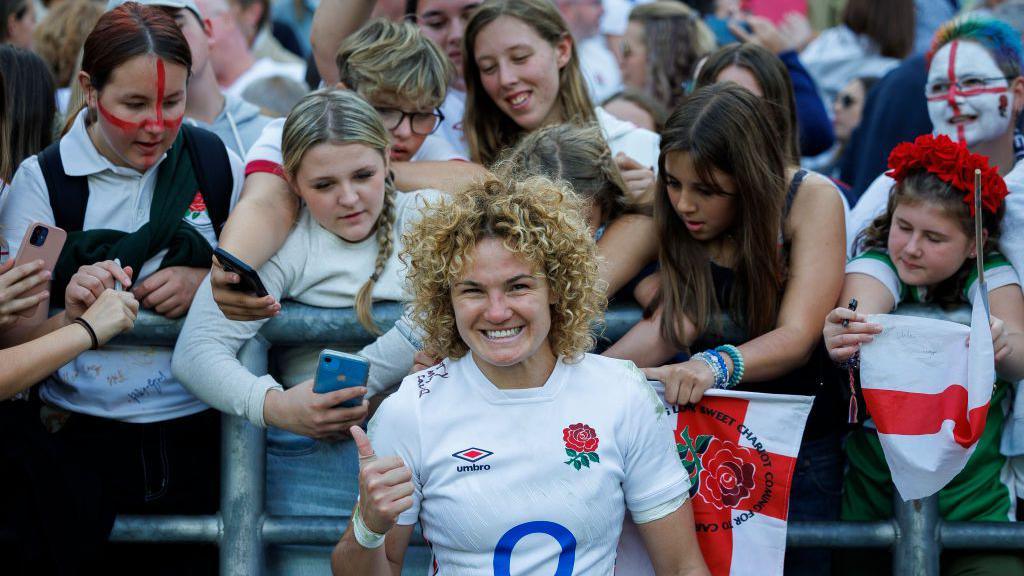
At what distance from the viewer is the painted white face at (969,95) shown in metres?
3.79

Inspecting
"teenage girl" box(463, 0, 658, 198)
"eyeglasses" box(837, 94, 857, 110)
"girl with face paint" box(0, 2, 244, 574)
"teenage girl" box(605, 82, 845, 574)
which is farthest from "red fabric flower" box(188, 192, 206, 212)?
"eyeglasses" box(837, 94, 857, 110)

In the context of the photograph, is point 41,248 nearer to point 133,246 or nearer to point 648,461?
point 133,246

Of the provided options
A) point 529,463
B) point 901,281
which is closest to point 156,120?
point 529,463

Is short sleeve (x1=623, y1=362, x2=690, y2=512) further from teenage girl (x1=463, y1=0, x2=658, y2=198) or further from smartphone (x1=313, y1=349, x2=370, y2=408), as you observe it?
teenage girl (x1=463, y1=0, x2=658, y2=198)

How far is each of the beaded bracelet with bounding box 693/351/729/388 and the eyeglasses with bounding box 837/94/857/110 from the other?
3.66 meters

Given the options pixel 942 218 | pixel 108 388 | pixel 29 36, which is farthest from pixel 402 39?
pixel 29 36

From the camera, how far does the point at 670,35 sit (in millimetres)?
5652

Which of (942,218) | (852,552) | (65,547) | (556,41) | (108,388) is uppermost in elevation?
(556,41)

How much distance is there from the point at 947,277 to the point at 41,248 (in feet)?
8.10

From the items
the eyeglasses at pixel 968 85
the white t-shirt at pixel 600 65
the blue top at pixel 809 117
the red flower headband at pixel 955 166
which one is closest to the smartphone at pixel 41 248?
the red flower headband at pixel 955 166

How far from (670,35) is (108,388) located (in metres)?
3.48

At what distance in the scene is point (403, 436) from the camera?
8.84 feet

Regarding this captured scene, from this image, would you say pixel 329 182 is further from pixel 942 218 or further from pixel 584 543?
pixel 942 218

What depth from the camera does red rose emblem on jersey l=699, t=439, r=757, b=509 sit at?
2.92 m
